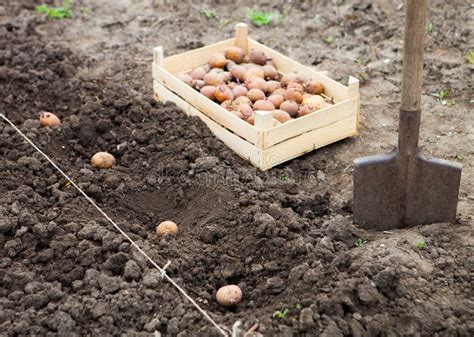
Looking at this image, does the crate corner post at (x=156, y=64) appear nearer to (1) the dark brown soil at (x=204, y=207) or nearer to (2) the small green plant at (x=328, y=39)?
(1) the dark brown soil at (x=204, y=207)

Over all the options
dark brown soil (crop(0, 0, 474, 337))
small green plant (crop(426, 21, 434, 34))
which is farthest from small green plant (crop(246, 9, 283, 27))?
small green plant (crop(426, 21, 434, 34))

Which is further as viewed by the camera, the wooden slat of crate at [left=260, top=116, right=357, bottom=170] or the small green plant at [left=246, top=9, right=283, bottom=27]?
the small green plant at [left=246, top=9, right=283, bottom=27]

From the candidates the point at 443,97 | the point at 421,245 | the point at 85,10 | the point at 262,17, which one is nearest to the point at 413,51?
the point at 421,245

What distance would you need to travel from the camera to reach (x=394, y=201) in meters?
4.46

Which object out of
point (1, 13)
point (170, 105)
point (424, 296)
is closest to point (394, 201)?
point (424, 296)

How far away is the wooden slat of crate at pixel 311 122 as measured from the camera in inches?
199

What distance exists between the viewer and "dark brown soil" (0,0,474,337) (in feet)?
12.5

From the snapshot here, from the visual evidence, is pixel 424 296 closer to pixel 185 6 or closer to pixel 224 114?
pixel 224 114

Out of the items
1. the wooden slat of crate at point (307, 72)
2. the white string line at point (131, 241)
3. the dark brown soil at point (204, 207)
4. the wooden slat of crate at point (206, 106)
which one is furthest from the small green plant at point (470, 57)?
the white string line at point (131, 241)

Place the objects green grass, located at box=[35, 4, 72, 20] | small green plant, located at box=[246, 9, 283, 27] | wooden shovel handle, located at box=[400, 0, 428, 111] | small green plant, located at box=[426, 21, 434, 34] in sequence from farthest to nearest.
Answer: green grass, located at box=[35, 4, 72, 20], small green plant, located at box=[246, 9, 283, 27], small green plant, located at box=[426, 21, 434, 34], wooden shovel handle, located at box=[400, 0, 428, 111]

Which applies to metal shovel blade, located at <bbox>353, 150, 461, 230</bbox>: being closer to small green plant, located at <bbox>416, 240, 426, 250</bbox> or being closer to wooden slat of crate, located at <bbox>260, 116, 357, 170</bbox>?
small green plant, located at <bbox>416, 240, 426, 250</bbox>

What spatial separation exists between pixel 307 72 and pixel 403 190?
1611 millimetres

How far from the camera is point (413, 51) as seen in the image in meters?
4.16

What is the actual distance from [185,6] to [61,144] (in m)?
2.72
